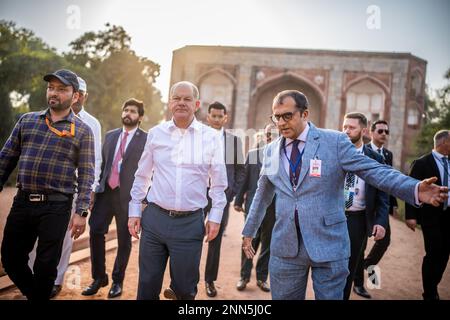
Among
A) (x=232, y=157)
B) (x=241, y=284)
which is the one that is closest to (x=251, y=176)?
(x=232, y=157)

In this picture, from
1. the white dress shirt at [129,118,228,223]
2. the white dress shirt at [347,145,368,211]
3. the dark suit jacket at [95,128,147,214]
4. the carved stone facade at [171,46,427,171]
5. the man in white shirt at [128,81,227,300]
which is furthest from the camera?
the carved stone facade at [171,46,427,171]

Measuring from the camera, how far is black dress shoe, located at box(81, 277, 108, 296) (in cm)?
414

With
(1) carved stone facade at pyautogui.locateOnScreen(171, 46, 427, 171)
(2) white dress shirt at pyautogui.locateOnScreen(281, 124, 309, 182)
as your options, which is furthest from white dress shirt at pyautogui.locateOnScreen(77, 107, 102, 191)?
(1) carved stone facade at pyautogui.locateOnScreen(171, 46, 427, 171)

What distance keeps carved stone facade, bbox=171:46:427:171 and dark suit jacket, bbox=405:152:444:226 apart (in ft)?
57.6

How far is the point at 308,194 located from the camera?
2.67m

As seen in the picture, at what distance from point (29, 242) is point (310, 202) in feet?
8.51

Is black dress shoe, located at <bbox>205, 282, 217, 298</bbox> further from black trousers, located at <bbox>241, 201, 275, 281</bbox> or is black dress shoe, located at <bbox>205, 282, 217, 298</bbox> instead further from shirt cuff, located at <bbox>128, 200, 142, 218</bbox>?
shirt cuff, located at <bbox>128, 200, 142, 218</bbox>

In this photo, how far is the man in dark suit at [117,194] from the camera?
439cm

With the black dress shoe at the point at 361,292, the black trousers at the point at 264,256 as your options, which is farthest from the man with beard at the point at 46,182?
the black dress shoe at the point at 361,292

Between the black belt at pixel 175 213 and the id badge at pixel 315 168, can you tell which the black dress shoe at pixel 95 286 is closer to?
the black belt at pixel 175 213

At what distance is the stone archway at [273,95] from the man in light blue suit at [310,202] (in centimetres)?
2019

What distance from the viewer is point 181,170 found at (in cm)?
317

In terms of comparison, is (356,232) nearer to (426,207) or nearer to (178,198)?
(426,207)
